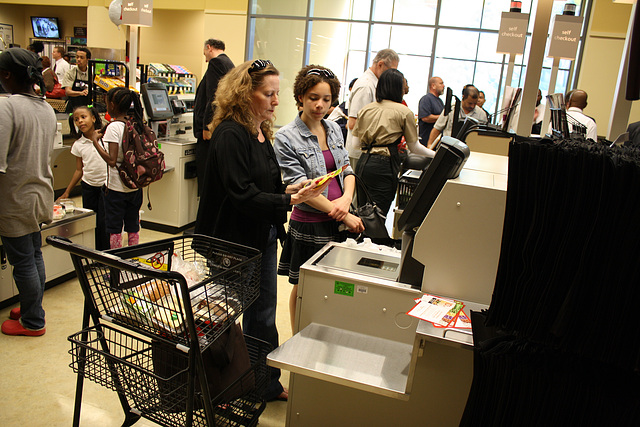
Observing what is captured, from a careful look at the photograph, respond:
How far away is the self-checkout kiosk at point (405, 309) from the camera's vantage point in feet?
5.21

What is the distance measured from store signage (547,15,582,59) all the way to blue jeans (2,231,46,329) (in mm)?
3817

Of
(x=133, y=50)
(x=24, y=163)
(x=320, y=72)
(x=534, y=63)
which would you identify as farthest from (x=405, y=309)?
(x=133, y=50)

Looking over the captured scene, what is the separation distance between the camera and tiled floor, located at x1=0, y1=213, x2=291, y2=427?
2422 mm

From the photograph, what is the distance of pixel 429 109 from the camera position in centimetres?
776

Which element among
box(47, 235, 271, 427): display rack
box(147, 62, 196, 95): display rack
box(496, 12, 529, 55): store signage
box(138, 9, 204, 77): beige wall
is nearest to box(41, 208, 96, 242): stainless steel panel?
box(47, 235, 271, 427): display rack

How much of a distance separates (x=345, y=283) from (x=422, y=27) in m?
9.58

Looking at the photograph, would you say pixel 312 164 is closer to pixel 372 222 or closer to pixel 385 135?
pixel 372 222

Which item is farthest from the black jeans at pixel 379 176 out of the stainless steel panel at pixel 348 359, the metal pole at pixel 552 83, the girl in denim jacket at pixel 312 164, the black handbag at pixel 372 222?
the stainless steel panel at pixel 348 359

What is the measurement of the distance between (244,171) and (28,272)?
170cm

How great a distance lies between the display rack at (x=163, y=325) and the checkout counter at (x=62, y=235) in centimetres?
201

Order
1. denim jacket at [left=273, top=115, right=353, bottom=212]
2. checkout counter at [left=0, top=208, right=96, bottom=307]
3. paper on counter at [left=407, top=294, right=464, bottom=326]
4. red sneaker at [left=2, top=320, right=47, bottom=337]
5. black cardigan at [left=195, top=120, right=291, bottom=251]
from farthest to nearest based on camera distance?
checkout counter at [left=0, top=208, right=96, bottom=307], red sneaker at [left=2, top=320, right=47, bottom=337], denim jacket at [left=273, top=115, right=353, bottom=212], black cardigan at [left=195, top=120, right=291, bottom=251], paper on counter at [left=407, top=294, right=464, bottom=326]

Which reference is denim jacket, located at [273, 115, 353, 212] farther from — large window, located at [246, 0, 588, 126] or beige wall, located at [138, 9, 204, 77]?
beige wall, located at [138, 9, 204, 77]

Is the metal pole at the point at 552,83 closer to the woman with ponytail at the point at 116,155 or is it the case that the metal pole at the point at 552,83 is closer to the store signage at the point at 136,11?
the woman with ponytail at the point at 116,155

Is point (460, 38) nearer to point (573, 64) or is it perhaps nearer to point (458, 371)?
point (573, 64)
